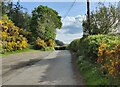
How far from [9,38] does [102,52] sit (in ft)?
101

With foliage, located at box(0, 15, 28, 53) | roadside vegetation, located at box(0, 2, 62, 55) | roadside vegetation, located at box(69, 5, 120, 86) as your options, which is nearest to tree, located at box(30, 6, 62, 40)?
roadside vegetation, located at box(0, 2, 62, 55)

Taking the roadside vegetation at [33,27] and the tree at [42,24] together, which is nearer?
the roadside vegetation at [33,27]

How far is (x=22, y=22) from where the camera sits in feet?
207

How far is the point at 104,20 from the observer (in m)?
26.4

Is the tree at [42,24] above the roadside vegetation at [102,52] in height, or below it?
above

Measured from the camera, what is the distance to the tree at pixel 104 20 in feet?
85.9

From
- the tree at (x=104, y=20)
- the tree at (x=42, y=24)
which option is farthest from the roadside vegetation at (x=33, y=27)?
the tree at (x=104, y=20)

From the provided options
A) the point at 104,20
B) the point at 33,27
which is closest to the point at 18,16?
the point at 33,27

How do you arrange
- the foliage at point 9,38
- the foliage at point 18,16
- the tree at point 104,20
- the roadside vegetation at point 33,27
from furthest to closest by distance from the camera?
the foliage at point 18,16 < the roadside vegetation at point 33,27 < the foliage at point 9,38 < the tree at point 104,20

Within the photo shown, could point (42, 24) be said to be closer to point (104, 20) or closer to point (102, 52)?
point (104, 20)

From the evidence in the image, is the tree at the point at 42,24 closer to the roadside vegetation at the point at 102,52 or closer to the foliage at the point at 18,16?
the foliage at the point at 18,16

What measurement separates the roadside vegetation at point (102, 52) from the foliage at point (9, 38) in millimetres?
13982

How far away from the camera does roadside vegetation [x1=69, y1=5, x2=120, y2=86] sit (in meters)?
9.14

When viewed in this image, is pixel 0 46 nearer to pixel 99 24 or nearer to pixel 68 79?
pixel 99 24
